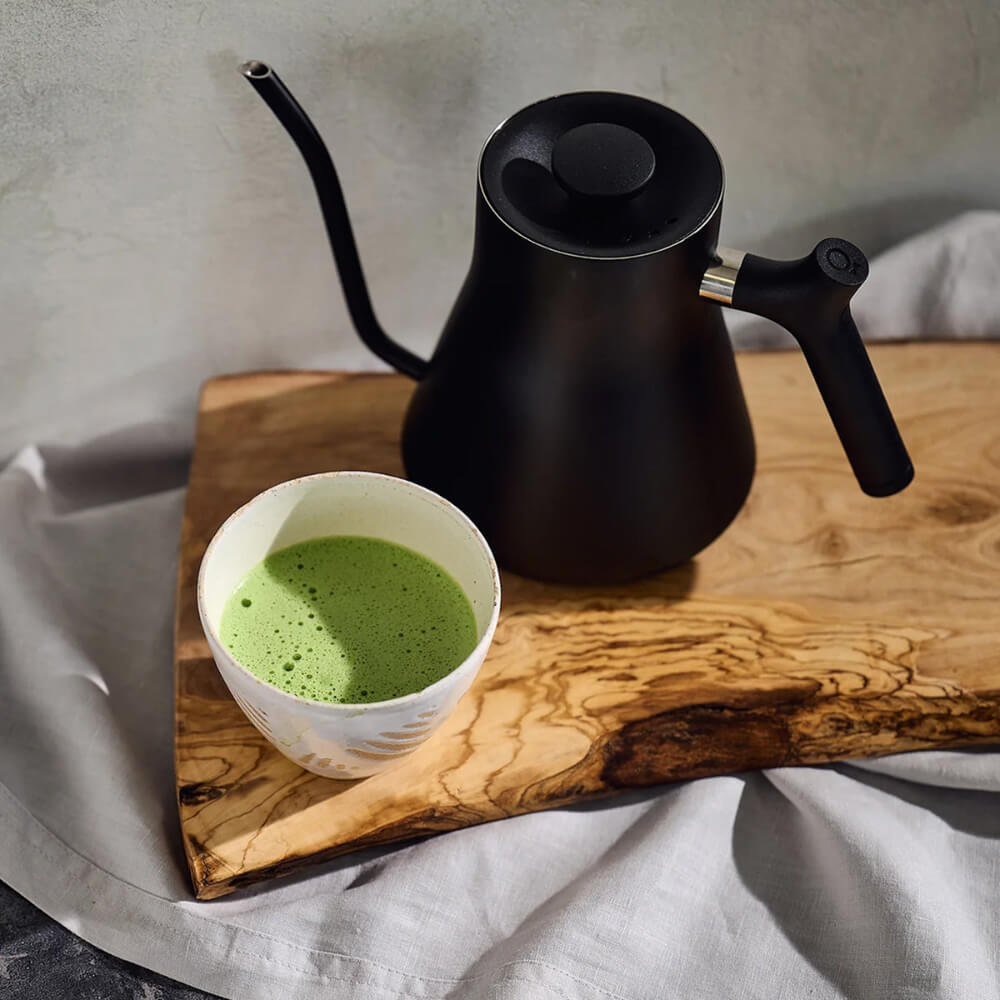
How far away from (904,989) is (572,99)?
48 cm

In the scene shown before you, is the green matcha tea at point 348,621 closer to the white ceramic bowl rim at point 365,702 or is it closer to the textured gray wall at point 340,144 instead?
the white ceramic bowl rim at point 365,702

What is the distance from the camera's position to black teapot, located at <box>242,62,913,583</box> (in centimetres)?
60

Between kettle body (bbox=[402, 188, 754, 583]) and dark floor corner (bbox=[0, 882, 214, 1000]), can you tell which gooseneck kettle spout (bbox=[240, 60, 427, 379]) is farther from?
dark floor corner (bbox=[0, 882, 214, 1000])

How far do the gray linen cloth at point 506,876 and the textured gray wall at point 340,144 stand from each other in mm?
146

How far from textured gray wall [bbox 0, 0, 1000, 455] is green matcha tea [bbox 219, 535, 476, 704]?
0.23m

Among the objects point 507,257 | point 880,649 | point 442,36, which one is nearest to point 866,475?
point 880,649

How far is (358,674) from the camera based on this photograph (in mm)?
624

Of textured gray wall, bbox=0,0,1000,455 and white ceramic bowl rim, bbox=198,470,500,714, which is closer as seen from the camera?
white ceramic bowl rim, bbox=198,470,500,714

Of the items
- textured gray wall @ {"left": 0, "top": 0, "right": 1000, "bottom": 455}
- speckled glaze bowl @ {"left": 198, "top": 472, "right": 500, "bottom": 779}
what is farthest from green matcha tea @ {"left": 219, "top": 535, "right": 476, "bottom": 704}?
textured gray wall @ {"left": 0, "top": 0, "right": 1000, "bottom": 455}

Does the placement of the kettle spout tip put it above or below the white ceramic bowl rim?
above

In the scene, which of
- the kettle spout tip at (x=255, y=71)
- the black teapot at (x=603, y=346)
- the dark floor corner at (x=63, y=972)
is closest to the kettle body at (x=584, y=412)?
the black teapot at (x=603, y=346)

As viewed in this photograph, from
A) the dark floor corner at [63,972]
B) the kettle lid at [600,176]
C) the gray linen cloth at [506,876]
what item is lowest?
the dark floor corner at [63,972]

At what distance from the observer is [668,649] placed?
72 cm

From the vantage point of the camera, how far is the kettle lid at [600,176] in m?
0.60
